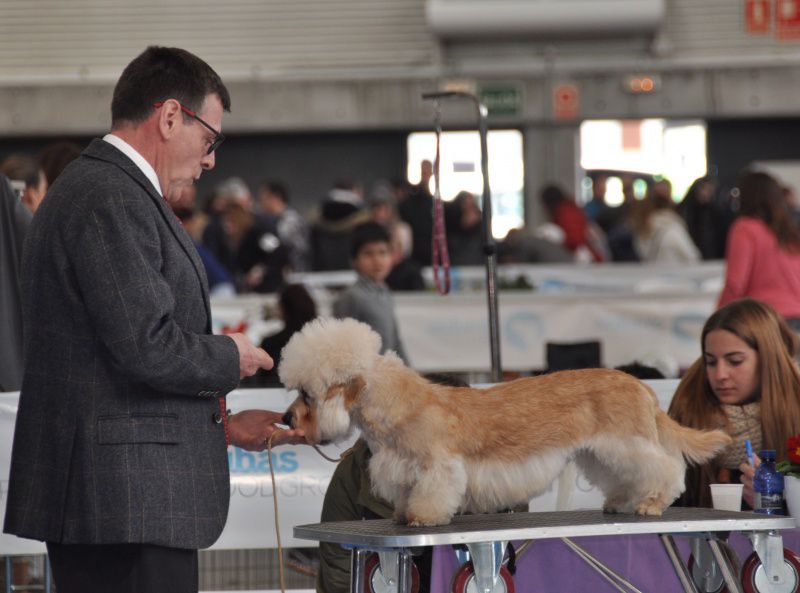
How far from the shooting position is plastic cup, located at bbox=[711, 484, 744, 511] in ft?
12.0

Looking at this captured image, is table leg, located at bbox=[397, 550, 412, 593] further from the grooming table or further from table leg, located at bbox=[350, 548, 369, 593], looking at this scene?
table leg, located at bbox=[350, 548, 369, 593]

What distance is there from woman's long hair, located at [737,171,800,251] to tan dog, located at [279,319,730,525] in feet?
13.1

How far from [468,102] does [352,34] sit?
1778mm

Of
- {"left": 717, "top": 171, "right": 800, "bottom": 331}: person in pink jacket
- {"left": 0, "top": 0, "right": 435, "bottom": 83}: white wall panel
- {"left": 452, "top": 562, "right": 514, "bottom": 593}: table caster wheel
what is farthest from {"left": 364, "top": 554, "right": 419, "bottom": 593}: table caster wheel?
{"left": 0, "top": 0, "right": 435, "bottom": 83}: white wall panel

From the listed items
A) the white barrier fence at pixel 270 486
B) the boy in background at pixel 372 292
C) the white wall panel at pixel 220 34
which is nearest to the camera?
the white barrier fence at pixel 270 486

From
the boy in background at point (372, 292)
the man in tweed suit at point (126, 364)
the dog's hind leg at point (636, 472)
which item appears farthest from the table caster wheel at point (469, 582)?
the boy in background at point (372, 292)

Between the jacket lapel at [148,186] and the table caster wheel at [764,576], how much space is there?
1602 mm

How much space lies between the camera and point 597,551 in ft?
13.2

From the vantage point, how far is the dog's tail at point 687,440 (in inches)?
128

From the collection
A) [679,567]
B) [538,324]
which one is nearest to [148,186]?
[679,567]

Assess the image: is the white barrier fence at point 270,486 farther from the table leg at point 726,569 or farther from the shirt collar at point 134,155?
the shirt collar at point 134,155

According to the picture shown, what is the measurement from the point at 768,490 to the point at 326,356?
149 cm

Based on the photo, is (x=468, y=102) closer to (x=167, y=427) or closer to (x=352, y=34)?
(x=352, y=34)

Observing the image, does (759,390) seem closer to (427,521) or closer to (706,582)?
(706,582)
